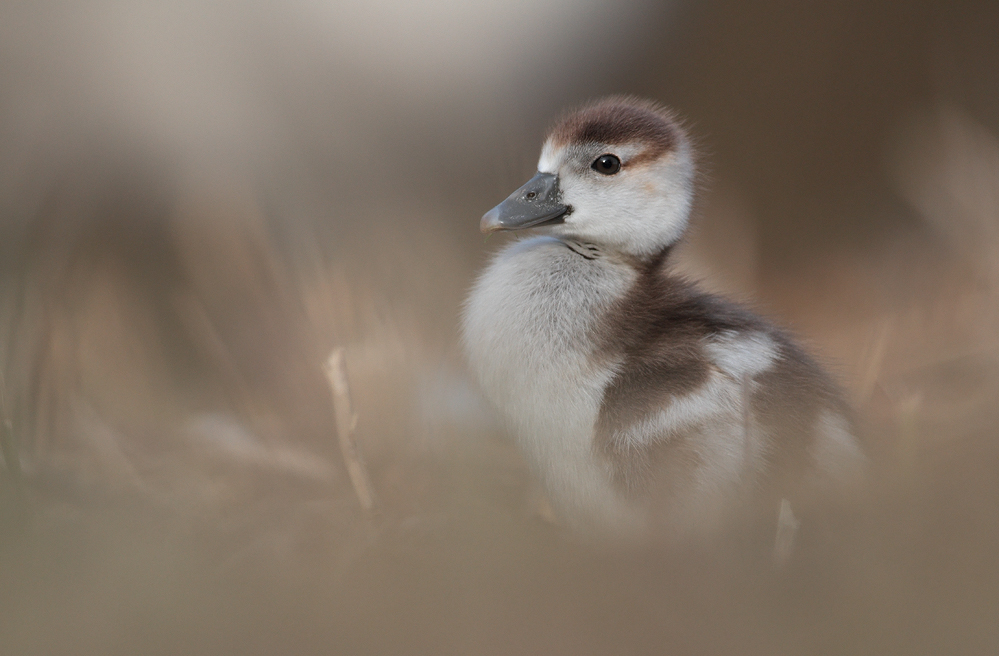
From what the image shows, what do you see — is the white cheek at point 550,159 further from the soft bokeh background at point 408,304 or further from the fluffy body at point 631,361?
the soft bokeh background at point 408,304

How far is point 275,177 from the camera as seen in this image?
0.94 meters

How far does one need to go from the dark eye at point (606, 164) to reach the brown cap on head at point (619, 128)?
1 centimetres

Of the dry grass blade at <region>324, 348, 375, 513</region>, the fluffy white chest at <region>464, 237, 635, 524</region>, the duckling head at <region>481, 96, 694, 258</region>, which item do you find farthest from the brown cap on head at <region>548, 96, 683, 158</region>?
the dry grass blade at <region>324, 348, 375, 513</region>

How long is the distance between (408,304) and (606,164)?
247 mm

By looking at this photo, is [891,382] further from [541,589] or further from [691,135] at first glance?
[541,589]

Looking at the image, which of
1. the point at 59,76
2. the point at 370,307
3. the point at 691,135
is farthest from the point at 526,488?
the point at 59,76

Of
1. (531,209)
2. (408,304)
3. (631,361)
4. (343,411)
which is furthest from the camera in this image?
(408,304)

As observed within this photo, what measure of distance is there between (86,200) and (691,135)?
68 cm

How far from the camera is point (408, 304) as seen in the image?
76 centimetres

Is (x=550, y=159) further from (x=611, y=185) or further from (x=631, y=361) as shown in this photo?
(x=631, y=361)

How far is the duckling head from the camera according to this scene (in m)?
0.67

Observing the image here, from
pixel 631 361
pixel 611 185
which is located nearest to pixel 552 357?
pixel 631 361

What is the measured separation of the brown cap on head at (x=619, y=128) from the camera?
682 millimetres

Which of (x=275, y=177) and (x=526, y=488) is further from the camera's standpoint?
(x=275, y=177)
